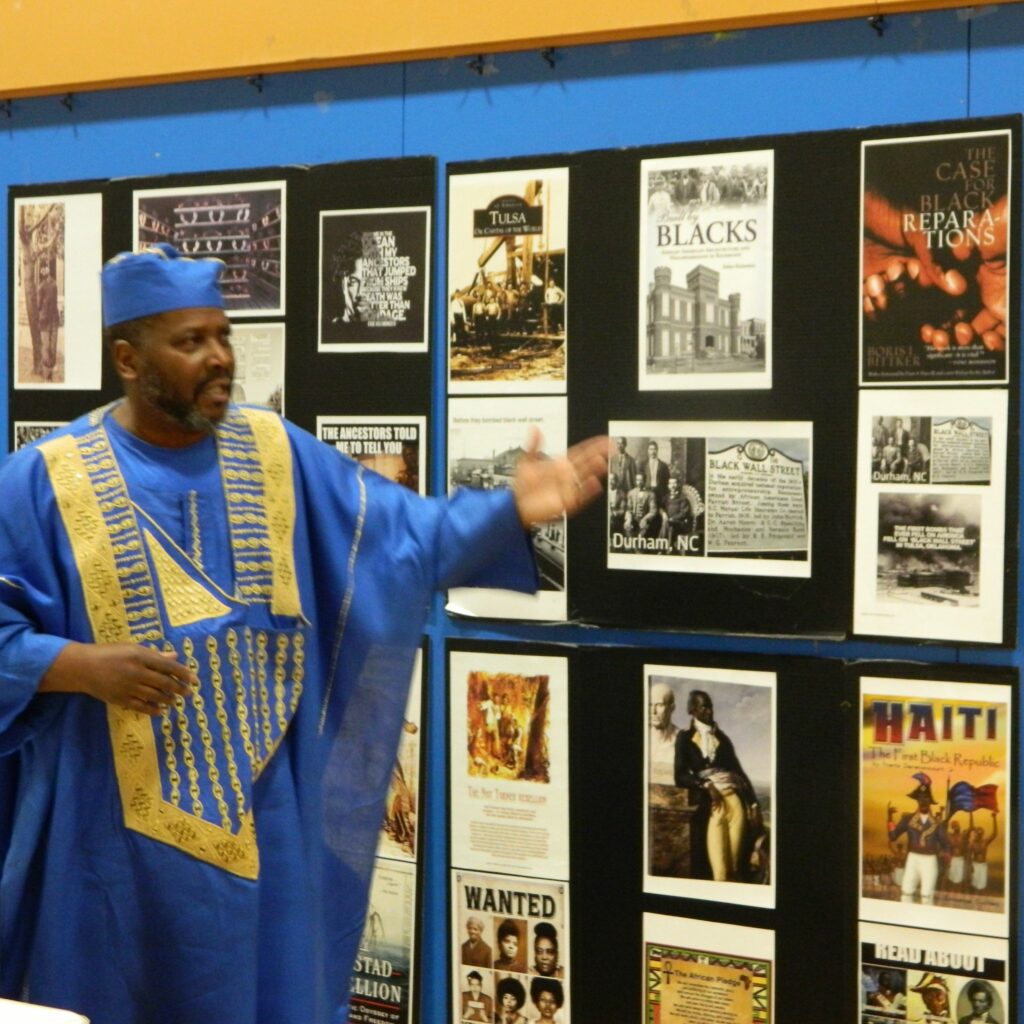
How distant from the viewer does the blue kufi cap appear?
95.1 inches

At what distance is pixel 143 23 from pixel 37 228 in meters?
0.56

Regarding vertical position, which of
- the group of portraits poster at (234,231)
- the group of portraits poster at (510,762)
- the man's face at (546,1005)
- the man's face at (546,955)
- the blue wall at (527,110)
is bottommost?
the man's face at (546,1005)

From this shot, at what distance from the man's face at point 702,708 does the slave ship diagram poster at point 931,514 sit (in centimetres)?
34

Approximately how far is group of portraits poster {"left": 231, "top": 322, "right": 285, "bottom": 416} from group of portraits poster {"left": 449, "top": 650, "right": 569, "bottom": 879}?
2.38 ft

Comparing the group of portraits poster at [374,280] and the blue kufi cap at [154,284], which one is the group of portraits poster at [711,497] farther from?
the blue kufi cap at [154,284]

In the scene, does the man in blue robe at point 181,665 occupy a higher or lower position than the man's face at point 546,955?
higher

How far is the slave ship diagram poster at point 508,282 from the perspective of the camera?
3.04 metres

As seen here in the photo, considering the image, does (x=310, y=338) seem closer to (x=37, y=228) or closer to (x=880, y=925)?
(x=37, y=228)

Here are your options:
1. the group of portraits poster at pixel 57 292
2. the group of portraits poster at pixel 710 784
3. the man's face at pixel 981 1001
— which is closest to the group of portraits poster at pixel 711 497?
the group of portraits poster at pixel 710 784

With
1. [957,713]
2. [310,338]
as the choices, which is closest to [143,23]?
[310,338]

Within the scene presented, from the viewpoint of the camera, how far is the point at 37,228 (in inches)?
141

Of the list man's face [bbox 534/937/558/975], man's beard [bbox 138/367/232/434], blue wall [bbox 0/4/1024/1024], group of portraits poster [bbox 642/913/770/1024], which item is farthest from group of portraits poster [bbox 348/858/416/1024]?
man's beard [bbox 138/367/232/434]

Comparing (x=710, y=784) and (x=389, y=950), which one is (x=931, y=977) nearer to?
(x=710, y=784)

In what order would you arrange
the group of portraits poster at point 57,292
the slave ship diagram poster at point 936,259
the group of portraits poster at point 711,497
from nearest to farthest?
the slave ship diagram poster at point 936,259 → the group of portraits poster at point 711,497 → the group of portraits poster at point 57,292
